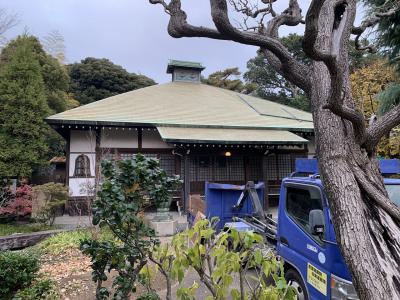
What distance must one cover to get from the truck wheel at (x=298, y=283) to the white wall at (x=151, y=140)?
365 inches

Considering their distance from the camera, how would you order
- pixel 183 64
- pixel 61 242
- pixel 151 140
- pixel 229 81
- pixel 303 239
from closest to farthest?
pixel 303 239 → pixel 61 242 → pixel 151 140 → pixel 183 64 → pixel 229 81

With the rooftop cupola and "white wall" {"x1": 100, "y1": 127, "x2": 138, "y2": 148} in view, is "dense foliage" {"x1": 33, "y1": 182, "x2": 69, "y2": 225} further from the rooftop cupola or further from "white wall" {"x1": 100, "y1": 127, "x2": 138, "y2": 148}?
the rooftop cupola

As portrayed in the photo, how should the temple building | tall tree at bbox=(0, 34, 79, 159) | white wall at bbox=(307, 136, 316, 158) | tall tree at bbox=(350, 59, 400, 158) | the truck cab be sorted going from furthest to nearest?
1. tall tree at bbox=(0, 34, 79, 159)
2. white wall at bbox=(307, 136, 316, 158)
3. tall tree at bbox=(350, 59, 400, 158)
4. the temple building
5. the truck cab

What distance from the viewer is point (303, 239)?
11.1ft

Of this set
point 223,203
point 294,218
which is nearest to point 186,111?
point 223,203

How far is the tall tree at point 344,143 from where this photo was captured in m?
1.90

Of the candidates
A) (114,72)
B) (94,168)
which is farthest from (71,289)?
(114,72)

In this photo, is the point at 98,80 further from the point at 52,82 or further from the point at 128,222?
the point at 128,222

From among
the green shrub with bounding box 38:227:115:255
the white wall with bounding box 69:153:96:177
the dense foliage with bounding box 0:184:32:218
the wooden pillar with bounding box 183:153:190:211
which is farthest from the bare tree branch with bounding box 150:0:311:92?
the white wall with bounding box 69:153:96:177

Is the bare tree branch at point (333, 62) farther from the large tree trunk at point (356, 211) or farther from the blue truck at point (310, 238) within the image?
the blue truck at point (310, 238)

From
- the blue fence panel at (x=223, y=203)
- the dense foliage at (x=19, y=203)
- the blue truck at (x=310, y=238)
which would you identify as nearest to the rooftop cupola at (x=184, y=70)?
the dense foliage at (x=19, y=203)

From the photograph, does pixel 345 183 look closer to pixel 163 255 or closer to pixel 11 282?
pixel 163 255

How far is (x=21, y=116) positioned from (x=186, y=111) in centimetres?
682

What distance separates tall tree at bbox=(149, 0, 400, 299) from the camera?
1.90 metres
